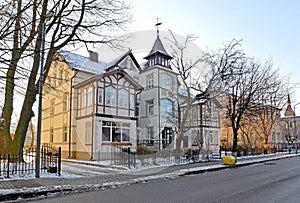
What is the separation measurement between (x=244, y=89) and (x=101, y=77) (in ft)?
50.3

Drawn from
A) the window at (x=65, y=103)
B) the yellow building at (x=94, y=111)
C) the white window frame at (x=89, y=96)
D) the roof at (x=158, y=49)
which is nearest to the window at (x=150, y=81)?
the roof at (x=158, y=49)

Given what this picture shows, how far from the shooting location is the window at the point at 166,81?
103ft

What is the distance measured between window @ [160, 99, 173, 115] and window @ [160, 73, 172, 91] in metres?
1.65

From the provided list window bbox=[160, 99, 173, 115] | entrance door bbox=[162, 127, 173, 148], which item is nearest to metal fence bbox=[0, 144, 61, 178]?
window bbox=[160, 99, 173, 115]

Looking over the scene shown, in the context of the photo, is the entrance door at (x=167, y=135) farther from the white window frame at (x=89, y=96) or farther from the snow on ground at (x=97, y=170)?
the snow on ground at (x=97, y=170)

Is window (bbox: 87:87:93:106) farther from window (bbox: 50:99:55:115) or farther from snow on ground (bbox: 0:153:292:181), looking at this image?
window (bbox: 50:99:55:115)

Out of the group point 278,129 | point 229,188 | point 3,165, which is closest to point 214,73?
point 229,188

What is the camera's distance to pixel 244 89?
93.9ft

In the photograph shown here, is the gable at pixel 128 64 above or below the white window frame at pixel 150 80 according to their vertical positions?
above

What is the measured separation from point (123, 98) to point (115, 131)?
127 inches

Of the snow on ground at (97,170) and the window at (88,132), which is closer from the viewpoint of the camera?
the snow on ground at (97,170)

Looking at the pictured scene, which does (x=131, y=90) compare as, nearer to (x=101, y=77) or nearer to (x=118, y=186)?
(x=101, y=77)

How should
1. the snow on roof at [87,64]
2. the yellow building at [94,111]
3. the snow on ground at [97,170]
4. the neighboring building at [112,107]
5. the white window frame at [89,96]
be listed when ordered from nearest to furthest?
1. the snow on ground at [97,170]
2. the yellow building at [94,111]
3. the neighboring building at [112,107]
4. the white window frame at [89,96]
5. the snow on roof at [87,64]

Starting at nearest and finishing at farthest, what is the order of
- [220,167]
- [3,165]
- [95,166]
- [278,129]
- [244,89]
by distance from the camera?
[3,165] < [220,167] < [95,166] < [244,89] < [278,129]
